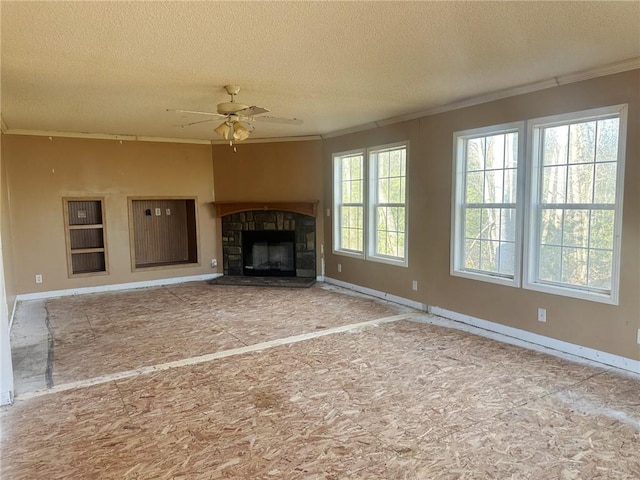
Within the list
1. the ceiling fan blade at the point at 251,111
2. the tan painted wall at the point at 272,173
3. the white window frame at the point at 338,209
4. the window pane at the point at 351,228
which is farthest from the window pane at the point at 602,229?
the tan painted wall at the point at 272,173

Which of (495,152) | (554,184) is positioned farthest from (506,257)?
(495,152)

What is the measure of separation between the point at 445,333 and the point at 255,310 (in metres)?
2.52

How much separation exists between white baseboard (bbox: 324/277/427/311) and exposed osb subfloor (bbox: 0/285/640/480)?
0.96 meters

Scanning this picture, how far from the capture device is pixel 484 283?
4773mm

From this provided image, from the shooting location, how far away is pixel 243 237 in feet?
26.2

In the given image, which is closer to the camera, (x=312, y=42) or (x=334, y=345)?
(x=312, y=42)

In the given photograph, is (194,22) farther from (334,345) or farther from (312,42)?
(334,345)

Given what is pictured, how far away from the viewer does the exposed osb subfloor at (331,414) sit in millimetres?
2381

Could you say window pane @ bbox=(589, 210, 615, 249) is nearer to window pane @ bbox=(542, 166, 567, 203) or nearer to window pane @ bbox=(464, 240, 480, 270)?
window pane @ bbox=(542, 166, 567, 203)

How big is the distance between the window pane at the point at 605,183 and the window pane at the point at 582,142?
134mm

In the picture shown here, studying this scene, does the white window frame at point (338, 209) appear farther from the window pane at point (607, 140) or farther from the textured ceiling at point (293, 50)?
the window pane at point (607, 140)

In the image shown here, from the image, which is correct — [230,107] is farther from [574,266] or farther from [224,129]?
[574,266]

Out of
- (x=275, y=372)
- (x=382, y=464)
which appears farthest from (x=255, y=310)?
(x=382, y=464)

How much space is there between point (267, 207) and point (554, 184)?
4.83 meters
